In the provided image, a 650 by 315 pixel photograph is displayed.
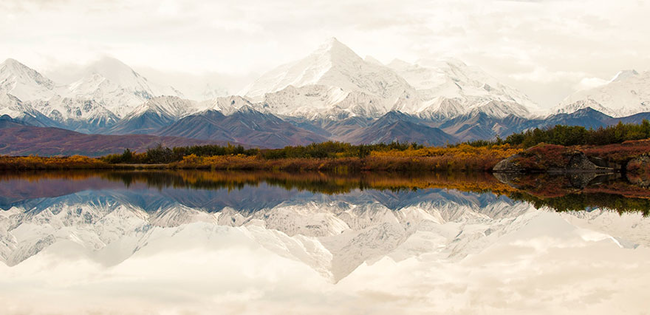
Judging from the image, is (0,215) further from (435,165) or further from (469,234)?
(435,165)

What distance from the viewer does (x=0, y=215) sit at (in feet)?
60.2

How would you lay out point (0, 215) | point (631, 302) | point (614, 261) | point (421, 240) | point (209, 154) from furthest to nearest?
point (209, 154) < point (0, 215) < point (421, 240) < point (614, 261) < point (631, 302)

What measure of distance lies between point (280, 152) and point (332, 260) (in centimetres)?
6080

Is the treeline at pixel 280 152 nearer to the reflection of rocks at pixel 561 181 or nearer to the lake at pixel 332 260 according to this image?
the reflection of rocks at pixel 561 181

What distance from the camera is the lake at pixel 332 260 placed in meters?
7.55

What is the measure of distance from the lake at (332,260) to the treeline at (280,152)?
47409 millimetres

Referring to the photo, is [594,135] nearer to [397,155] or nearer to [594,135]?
[594,135]

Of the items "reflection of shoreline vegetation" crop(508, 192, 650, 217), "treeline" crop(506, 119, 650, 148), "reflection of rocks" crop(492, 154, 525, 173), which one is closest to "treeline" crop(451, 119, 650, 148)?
"treeline" crop(506, 119, 650, 148)

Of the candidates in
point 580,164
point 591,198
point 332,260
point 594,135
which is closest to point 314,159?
point 594,135

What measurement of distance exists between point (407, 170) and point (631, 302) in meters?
47.8

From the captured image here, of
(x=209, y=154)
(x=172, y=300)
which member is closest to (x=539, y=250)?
(x=172, y=300)

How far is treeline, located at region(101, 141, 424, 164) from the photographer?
67.8m

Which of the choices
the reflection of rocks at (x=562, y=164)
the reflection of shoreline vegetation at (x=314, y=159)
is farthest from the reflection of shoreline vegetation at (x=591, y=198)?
the reflection of shoreline vegetation at (x=314, y=159)

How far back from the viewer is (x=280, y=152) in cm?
7100
